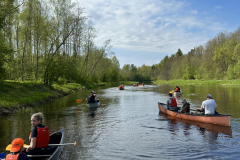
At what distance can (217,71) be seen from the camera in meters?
60.1

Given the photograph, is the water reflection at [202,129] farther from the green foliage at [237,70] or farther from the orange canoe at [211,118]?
the green foliage at [237,70]

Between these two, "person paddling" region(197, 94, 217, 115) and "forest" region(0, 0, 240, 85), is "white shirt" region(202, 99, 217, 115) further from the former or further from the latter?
"forest" region(0, 0, 240, 85)

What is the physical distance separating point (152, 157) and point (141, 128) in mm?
4090

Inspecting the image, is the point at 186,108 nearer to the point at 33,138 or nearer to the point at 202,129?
the point at 202,129

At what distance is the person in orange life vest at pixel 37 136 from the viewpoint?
5520 mm

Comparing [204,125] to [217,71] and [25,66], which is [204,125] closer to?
[25,66]

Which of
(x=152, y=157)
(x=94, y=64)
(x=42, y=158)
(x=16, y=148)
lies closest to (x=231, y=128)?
(x=152, y=157)

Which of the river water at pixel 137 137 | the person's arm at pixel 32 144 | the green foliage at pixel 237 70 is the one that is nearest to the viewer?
the person's arm at pixel 32 144

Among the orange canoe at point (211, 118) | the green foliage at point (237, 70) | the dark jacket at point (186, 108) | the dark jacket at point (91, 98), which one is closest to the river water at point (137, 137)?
the orange canoe at point (211, 118)

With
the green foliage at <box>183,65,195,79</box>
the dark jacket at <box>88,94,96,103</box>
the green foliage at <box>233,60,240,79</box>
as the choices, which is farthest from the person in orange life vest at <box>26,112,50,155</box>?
the green foliage at <box>183,65,195,79</box>

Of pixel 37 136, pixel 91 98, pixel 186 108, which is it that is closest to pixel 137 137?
pixel 37 136

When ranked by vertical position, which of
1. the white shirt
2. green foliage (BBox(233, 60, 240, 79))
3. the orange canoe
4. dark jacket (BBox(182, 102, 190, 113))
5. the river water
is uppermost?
green foliage (BBox(233, 60, 240, 79))

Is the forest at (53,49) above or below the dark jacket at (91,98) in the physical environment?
above

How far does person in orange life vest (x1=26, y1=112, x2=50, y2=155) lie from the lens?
5520 mm
